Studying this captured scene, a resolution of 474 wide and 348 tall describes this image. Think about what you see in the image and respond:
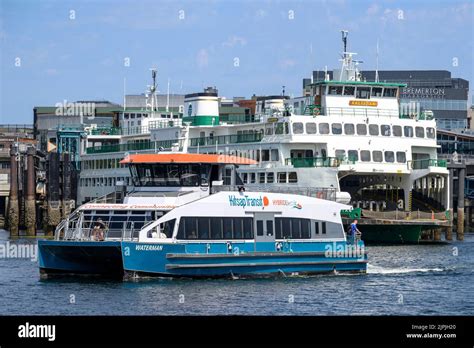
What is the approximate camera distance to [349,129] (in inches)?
2281

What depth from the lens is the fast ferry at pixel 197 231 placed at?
35.0 metres

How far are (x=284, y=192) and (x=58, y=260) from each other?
320 inches

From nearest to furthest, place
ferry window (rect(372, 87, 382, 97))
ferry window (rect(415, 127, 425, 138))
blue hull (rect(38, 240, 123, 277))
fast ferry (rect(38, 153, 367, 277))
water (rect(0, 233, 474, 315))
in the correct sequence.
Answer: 1. water (rect(0, 233, 474, 315))
2. blue hull (rect(38, 240, 123, 277))
3. fast ferry (rect(38, 153, 367, 277))
4. ferry window (rect(372, 87, 382, 97))
5. ferry window (rect(415, 127, 425, 138))

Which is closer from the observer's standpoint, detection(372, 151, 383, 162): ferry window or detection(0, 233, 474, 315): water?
detection(0, 233, 474, 315): water

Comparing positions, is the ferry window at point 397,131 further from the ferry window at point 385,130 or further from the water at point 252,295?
the water at point 252,295

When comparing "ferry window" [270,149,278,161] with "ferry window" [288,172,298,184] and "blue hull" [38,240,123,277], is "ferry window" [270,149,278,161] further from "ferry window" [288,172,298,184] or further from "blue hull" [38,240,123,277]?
"blue hull" [38,240,123,277]

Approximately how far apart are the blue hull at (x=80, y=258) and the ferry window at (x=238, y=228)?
4.02 meters

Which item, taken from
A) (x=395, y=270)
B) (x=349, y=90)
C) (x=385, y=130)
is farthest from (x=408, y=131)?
(x=395, y=270)

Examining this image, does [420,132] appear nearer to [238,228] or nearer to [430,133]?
[430,133]

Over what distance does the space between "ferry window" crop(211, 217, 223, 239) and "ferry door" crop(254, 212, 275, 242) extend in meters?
1.38

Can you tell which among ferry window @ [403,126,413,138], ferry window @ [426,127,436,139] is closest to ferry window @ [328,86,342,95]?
ferry window @ [403,126,413,138]

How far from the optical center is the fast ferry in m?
35.0

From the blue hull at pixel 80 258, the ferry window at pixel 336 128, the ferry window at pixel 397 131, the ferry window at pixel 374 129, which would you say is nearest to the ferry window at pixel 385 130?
the ferry window at pixel 374 129

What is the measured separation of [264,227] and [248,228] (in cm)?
61
